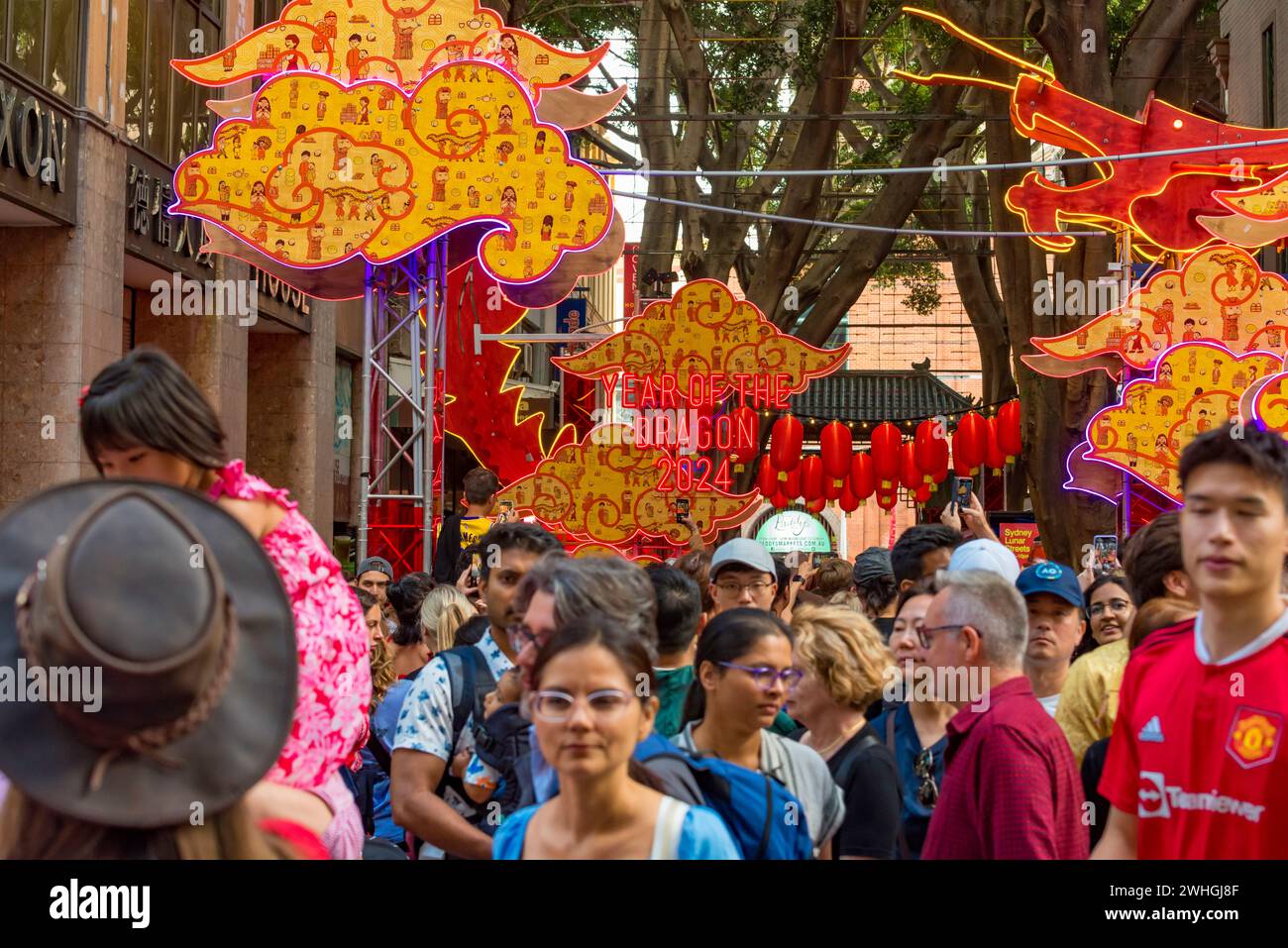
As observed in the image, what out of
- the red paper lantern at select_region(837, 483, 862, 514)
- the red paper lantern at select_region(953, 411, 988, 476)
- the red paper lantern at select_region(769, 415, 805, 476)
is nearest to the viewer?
the red paper lantern at select_region(953, 411, 988, 476)

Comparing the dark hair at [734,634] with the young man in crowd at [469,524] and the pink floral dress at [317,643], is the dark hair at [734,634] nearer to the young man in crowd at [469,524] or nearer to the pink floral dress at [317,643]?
the pink floral dress at [317,643]

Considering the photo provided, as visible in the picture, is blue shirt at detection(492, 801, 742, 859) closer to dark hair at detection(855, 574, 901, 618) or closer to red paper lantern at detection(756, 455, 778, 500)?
dark hair at detection(855, 574, 901, 618)

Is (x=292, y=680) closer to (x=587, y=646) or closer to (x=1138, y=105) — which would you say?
(x=587, y=646)

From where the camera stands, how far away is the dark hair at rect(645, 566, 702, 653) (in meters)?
4.65

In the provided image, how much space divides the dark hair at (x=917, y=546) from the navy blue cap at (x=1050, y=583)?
1.70 meters

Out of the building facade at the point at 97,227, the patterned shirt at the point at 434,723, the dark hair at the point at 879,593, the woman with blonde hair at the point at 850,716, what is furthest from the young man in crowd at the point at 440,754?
the building facade at the point at 97,227

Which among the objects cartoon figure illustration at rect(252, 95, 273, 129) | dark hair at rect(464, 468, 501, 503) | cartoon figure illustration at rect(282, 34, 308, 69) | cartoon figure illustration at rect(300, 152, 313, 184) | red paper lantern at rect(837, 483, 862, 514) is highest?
cartoon figure illustration at rect(282, 34, 308, 69)

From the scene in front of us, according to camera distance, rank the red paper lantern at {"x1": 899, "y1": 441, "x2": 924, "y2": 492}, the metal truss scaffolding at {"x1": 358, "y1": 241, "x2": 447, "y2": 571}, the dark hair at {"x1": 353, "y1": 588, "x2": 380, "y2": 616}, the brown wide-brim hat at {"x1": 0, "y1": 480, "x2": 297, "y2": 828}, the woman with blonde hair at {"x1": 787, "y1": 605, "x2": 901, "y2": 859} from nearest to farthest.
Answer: the brown wide-brim hat at {"x1": 0, "y1": 480, "x2": 297, "y2": 828} < the woman with blonde hair at {"x1": 787, "y1": 605, "x2": 901, "y2": 859} < the dark hair at {"x1": 353, "y1": 588, "x2": 380, "y2": 616} < the metal truss scaffolding at {"x1": 358, "y1": 241, "x2": 447, "y2": 571} < the red paper lantern at {"x1": 899, "y1": 441, "x2": 924, "y2": 492}

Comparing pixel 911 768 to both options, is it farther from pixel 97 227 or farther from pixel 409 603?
pixel 97 227

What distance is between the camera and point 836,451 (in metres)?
24.8

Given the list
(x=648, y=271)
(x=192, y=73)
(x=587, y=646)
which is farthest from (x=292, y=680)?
(x=648, y=271)

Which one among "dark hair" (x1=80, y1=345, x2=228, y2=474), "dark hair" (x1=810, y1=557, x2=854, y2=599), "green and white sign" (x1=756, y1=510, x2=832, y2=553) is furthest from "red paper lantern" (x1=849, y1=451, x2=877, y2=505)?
"dark hair" (x1=80, y1=345, x2=228, y2=474)

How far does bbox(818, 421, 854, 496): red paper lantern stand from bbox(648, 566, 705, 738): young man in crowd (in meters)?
20.2

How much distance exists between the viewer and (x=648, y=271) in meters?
23.2
